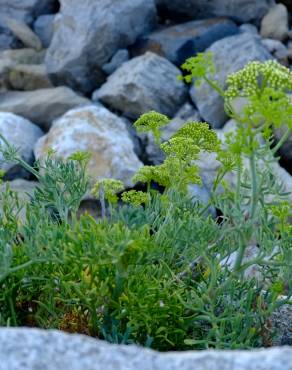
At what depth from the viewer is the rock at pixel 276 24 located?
855 cm

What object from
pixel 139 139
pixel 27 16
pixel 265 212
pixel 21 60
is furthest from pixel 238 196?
pixel 27 16

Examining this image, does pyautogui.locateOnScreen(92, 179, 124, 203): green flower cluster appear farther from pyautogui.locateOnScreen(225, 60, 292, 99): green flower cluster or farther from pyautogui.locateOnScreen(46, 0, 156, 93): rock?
pyautogui.locateOnScreen(46, 0, 156, 93): rock

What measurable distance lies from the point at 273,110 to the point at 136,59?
604 cm

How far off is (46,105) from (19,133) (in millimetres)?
583

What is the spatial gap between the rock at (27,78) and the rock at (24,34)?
31.1 inches

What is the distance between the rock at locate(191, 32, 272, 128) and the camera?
7453 millimetres

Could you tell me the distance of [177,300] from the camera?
2285mm

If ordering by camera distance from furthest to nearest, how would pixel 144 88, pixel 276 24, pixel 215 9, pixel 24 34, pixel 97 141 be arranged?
pixel 24 34
pixel 215 9
pixel 276 24
pixel 144 88
pixel 97 141

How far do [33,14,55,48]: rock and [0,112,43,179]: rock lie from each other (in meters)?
2.39

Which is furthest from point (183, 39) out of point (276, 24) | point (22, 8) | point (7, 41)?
point (22, 8)

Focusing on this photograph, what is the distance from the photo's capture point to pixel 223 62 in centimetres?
775

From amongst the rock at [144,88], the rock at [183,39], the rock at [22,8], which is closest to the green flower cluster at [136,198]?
the rock at [144,88]

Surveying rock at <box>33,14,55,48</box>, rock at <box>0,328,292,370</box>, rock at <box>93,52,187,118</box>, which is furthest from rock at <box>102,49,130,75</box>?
rock at <box>0,328,292,370</box>

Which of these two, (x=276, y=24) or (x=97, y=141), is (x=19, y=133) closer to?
(x=97, y=141)
